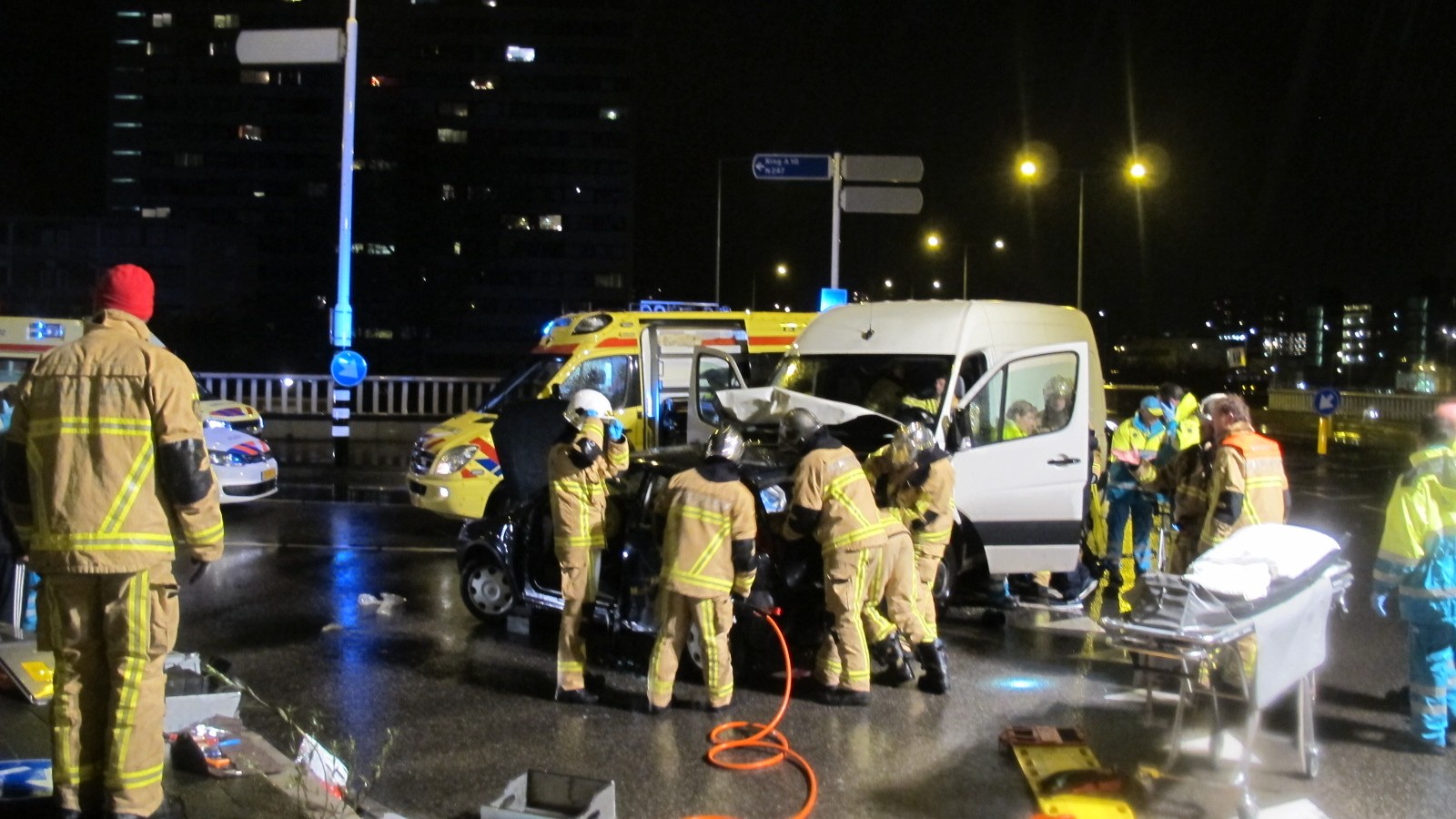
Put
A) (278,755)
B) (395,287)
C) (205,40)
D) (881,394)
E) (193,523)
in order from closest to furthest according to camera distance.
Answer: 1. (193,523)
2. (278,755)
3. (881,394)
4. (395,287)
5. (205,40)

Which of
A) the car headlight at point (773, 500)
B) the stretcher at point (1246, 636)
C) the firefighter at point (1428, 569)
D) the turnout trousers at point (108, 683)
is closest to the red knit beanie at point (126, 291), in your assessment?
the turnout trousers at point (108, 683)

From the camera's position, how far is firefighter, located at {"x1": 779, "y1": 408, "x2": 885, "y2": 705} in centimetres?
669

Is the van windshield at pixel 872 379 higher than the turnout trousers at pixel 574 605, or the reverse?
the van windshield at pixel 872 379

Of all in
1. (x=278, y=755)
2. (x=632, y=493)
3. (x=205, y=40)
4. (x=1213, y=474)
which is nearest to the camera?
(x=278, y=755)

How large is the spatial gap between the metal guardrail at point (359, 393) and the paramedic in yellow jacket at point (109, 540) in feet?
57.5

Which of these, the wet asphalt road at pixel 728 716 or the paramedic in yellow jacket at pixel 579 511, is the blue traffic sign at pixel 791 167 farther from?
the paramedic in yellow jacket at pixel 579 511

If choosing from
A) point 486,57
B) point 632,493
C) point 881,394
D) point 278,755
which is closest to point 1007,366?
point 881,394

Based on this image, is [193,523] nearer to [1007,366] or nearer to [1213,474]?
[1213,474]

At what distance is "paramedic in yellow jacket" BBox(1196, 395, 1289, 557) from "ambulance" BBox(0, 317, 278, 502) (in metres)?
8.91

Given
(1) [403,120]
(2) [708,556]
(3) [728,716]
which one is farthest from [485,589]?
(1) [403,120]

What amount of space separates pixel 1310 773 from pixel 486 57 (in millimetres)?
105275

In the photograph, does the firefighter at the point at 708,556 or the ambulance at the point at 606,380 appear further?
the ambulance at the point at 606,380

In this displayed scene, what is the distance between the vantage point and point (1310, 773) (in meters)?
5.76

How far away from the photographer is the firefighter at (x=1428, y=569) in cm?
597
